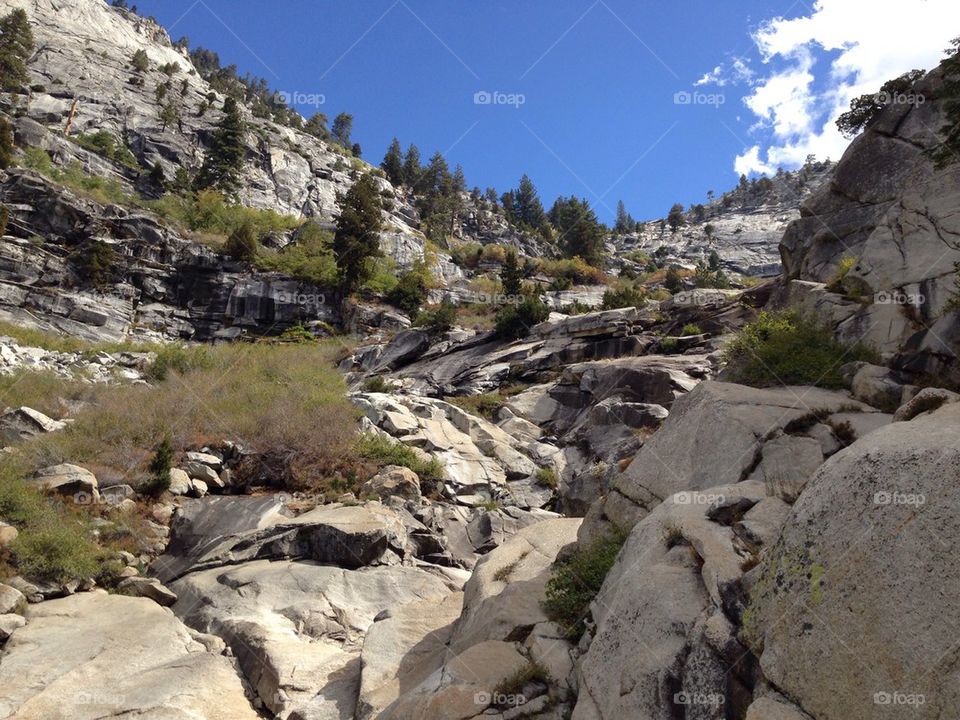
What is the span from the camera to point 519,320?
107ft

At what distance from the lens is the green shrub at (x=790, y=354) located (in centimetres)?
1033

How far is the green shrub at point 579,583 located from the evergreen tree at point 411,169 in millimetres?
84117

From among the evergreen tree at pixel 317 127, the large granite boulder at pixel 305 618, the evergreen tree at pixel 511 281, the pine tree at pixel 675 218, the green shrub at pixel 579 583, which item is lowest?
the large granite boulder at pixel 305 618

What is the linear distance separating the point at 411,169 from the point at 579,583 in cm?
8815

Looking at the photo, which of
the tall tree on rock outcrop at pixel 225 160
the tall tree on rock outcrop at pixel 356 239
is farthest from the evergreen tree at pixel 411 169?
the tall tree on rock outcrop at pixel 356 239

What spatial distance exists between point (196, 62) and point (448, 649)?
139m

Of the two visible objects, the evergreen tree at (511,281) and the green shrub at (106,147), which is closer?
the evergreen tree at (511,281)

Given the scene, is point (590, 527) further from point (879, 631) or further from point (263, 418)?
point (263, 418)

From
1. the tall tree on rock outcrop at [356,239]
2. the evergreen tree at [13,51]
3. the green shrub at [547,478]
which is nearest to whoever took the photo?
the green shrub at [547,478]

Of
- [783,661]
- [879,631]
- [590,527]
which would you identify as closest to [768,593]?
[783,661]

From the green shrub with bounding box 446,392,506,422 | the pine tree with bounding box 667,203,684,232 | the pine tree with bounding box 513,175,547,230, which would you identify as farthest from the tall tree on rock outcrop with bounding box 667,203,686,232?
the green shrub with bounding box 446,392,506,422

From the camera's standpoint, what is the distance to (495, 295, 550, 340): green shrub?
32.5 meters

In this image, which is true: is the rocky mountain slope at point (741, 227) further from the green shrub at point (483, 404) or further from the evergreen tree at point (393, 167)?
the green shrub at point (483, 404)

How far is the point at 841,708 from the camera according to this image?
3.88 m
